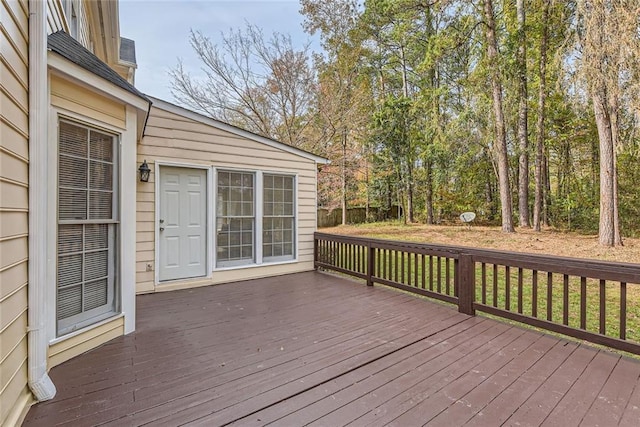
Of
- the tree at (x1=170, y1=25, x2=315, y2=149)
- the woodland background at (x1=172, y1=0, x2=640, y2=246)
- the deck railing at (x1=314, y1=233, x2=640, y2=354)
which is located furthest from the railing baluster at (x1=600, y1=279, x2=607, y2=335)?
the tree at (x1=170, y1=25, x2=315, y2=149)

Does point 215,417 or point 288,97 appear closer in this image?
point 215,417

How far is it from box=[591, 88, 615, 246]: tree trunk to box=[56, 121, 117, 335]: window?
915 cm

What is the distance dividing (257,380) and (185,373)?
1.82 ft

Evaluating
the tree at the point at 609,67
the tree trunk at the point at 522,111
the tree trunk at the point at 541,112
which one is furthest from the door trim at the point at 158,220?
the tree trunk at the point at 541,112

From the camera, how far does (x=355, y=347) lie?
2.84 metres

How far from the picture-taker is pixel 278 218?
19.3 ft

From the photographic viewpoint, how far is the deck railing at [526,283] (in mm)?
2768

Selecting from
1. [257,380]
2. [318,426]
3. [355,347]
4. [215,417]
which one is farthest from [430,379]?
[215,417]

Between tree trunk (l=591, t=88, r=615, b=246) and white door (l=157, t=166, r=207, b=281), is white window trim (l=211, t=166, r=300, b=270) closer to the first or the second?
white door (l=157, t=166, r=207, b=281)

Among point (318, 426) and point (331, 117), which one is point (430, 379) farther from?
point (331, 117)

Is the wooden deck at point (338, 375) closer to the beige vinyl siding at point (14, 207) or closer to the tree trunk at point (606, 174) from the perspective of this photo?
the beige vinyl siding at point (14, 207)

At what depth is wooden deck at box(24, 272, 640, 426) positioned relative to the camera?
191 cm

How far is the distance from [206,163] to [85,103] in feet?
8.05

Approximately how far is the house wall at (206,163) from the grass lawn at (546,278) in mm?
1985
